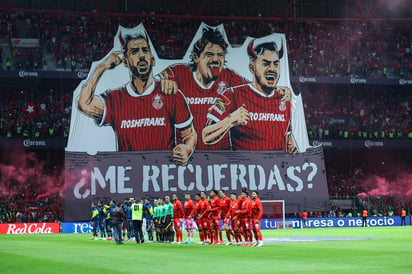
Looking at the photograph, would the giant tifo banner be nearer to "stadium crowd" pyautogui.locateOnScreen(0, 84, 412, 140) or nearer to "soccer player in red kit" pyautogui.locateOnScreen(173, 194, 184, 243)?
"stadium crowd" pyautogui.locateOnScreen(0, 84, 412, 140)

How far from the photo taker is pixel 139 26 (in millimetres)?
62219

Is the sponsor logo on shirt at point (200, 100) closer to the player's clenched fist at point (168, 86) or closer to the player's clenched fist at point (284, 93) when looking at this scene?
the player's clenched fist at point (168, 86)

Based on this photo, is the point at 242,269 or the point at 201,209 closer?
the point at 242,269

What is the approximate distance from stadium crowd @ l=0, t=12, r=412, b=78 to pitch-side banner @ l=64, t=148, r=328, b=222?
9.64 meters

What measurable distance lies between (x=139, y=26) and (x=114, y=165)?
1232 centimetres

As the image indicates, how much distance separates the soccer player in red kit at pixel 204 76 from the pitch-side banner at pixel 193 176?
A: 7.68ft

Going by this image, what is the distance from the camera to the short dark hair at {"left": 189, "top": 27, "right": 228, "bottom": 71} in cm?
6300

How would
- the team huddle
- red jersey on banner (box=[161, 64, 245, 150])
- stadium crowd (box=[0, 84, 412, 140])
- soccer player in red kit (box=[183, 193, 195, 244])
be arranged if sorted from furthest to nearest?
stadium crowd (box=[0, 84, 412, 140]) → red jersey on banner (box=[161, 64, 245, 150]) → soccer player in red kit (box=[183, 193, 195, 244]) → the team huddle

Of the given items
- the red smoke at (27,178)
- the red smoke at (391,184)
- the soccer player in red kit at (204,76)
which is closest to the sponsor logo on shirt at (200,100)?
the soccer player in red kit at (204,76)

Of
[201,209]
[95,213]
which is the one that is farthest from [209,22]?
[201,209]

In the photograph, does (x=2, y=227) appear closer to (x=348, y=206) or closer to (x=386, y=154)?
(x=348, y=206)

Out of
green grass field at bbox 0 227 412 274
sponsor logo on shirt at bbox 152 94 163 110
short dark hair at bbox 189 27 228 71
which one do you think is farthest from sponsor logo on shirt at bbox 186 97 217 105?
green grass field at bbox 0 227 412 274

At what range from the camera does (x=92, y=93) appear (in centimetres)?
5966

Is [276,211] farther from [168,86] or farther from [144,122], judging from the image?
[168,86]
